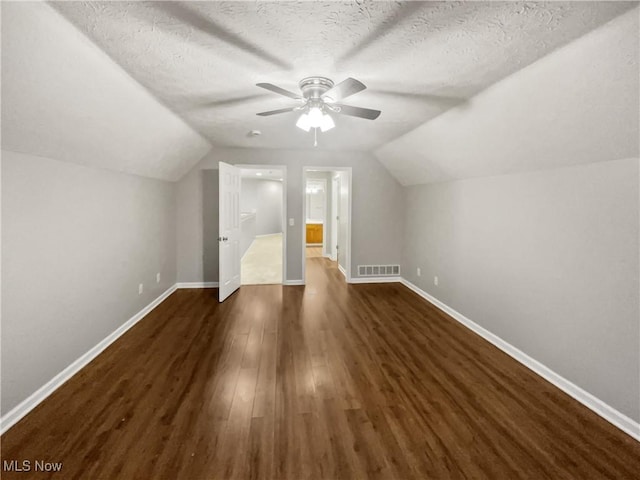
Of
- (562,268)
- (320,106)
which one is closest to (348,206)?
(320,106)

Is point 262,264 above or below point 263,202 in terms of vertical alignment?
below

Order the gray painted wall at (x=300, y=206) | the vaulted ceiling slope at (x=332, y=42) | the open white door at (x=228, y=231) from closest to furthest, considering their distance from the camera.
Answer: the vaulted ceiling slope at (x=332, y=42) → the open white door at (x=228, y=231) → the gray painted wall at (x=300, y=206)

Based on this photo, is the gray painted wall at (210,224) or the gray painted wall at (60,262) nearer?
the gray painted wall at (60,262)

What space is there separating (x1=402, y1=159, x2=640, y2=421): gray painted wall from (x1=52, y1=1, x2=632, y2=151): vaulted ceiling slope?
1.05 meters

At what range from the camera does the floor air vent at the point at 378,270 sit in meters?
5.43

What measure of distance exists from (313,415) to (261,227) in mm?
10306

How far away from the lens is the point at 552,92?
194cm

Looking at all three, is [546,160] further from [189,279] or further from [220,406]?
[189,279]

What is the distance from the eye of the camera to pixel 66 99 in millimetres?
1923

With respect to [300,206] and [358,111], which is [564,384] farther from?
[300,206]

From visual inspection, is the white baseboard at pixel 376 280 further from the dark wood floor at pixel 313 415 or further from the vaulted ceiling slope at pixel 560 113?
the vaulted ceiling slope at pixel 560 113

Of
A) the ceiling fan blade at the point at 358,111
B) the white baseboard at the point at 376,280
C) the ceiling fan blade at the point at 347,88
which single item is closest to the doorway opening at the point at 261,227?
the white baseboard at the point at 376,280

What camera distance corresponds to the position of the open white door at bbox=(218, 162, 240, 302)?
430cm

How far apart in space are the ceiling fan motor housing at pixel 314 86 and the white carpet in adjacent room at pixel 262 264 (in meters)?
3.70
